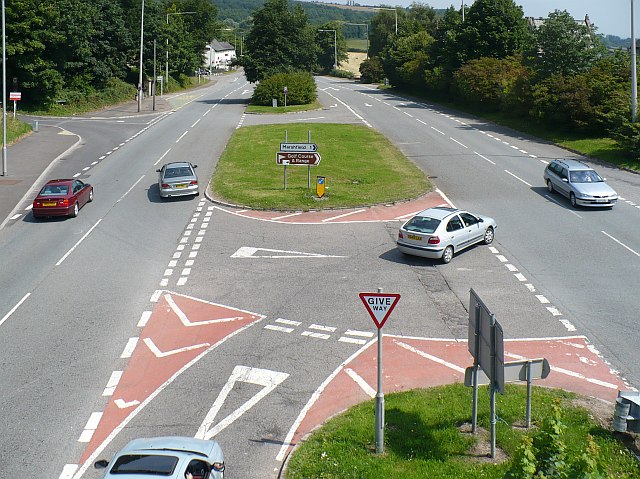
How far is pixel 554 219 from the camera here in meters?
29.0

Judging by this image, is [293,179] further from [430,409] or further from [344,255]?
[430,409]

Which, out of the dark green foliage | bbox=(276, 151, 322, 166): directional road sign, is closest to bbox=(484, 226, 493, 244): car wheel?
bbox=(276, 151, 322, 166): directional road sign

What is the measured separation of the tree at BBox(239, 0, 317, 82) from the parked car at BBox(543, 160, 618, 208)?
152ft

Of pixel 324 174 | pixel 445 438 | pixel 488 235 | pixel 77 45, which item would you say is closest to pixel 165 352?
pixel 445 438

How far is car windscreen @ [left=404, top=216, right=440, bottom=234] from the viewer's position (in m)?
23.5

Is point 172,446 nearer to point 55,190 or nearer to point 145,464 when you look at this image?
point 145,464

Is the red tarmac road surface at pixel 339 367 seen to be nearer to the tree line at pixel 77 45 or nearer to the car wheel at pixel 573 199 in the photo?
the car wheel at pixel 573 199

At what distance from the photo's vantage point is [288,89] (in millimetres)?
71562

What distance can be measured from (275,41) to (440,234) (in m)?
56.5

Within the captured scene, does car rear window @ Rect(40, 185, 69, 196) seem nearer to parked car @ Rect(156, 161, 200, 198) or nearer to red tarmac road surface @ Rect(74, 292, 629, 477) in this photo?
parked car @ Rect(156, 161, 200, 198)

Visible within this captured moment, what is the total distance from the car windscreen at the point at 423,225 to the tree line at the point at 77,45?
40.7m

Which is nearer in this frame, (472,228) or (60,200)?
(472,228)

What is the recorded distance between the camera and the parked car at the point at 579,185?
2995 cm

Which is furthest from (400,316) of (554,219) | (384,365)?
(554,219)
